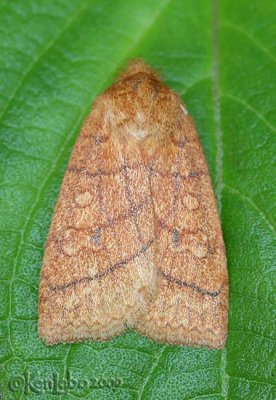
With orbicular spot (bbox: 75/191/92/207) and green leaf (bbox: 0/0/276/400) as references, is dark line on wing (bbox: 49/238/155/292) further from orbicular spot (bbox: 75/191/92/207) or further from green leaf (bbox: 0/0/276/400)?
orbicular spot (bbox: 75/191/92/207)

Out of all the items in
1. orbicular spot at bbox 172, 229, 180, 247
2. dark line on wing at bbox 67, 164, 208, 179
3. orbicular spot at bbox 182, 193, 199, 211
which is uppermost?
dark line on wing at bbox 67, 164, 208, 179

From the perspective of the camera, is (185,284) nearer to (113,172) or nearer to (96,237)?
(96,237)

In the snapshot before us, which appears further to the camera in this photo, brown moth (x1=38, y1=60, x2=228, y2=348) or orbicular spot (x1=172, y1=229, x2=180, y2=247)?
orbicular spot (x1=172, y1=229, x2=180, y2=247)

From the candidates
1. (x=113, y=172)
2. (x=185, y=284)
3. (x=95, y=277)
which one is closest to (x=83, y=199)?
(x=113, y=172)

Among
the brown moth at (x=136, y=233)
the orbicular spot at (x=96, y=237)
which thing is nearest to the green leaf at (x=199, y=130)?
the brown moth at (x=136, y=233)

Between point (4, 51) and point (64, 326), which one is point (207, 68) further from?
point (64, 326)

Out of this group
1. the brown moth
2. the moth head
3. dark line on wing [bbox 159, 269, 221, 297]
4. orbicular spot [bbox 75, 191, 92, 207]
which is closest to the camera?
the brown moth

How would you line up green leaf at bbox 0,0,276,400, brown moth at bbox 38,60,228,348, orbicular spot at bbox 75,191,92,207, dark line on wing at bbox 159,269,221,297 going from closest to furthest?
green leaf at bbox 0,0,276,400 → brown moth at bbox 38,60,228,348 → dark line on wing at bbox 159,269,221,297 → orbicular spot at bbox 75,191,92,207

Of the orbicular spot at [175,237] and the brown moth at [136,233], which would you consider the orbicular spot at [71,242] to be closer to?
the brown moth at [136,233]

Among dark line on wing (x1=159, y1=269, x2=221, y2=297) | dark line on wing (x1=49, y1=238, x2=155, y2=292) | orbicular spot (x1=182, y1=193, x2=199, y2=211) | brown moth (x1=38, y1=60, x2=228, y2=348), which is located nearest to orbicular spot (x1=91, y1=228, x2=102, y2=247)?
brown moth (x1=38, y1=60, x2=228, y2=348)
